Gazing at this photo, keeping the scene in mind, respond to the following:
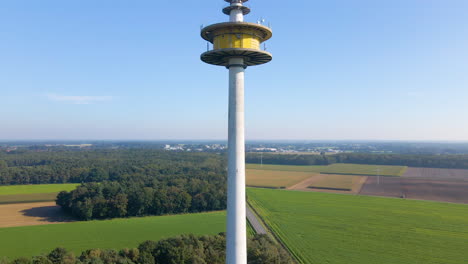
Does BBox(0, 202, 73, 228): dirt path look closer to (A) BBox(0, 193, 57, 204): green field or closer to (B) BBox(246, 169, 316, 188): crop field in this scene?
(A) BBox(0, 193, 57, 204): green field

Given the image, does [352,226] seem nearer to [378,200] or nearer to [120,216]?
[378,200]

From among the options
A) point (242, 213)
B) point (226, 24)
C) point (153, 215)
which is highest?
point (226, 24)

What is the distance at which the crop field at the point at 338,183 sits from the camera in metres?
100

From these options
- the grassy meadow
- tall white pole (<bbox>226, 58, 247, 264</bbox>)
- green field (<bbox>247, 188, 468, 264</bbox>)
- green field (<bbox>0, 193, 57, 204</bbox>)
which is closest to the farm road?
green field (<bbox>247, 188, 468, 264</bbox>)

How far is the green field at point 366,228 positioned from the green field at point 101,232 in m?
13.9

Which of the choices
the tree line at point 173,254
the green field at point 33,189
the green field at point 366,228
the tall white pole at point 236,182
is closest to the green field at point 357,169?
the green field at point 366,228

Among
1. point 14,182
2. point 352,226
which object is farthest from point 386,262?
point 14,182

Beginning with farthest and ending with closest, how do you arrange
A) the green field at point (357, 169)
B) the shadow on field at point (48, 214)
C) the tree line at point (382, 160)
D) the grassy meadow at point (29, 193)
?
1. the tree line at point (382, 160)
2. the green field at point (357, 169)
3. the grassy meadow at point (29, 193)
4. the shadow on field at point (48, 214)

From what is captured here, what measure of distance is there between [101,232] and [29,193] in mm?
46243

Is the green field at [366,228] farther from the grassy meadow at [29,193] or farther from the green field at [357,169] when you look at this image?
the green field at [357,169]

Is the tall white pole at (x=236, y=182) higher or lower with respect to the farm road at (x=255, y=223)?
higher

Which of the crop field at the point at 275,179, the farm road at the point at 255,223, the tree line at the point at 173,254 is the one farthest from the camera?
the crop field at the point at 275,179

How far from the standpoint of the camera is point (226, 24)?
19719 millimetres

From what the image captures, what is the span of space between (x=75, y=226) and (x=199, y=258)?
34.5 meters
